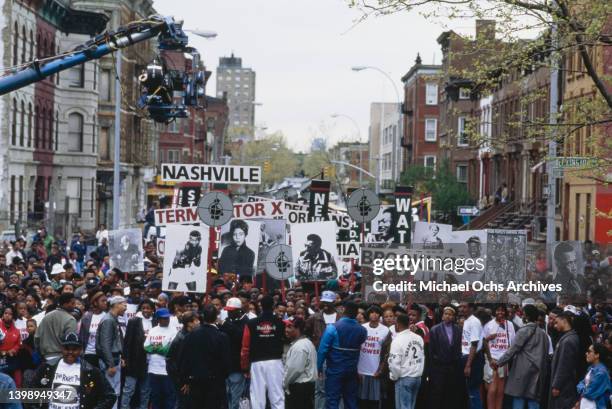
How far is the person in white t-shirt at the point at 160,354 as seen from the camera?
16.5 metres

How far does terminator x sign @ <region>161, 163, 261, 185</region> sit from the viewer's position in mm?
23500

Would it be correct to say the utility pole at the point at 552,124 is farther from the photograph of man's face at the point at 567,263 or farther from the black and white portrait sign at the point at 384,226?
the black and white portrait sign at the point at 384,226

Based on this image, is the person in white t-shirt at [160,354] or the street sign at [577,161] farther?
the street sign at [577,161]

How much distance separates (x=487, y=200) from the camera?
65.9 meters

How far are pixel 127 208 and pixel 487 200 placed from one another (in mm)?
22272

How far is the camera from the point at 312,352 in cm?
1599

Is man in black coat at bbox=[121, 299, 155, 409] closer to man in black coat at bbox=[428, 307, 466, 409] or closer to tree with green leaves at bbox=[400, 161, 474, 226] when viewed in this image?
man in black coat at bbox=[428, 307, 466, 409]

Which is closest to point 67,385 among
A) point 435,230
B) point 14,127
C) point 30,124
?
point 435,230

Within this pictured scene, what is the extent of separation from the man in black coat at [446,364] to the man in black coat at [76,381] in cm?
574

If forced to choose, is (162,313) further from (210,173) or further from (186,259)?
(210,173)

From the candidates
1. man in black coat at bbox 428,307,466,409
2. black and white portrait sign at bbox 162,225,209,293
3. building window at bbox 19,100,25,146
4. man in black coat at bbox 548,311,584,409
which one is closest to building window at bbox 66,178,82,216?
building window at bbox 19,100,25,146

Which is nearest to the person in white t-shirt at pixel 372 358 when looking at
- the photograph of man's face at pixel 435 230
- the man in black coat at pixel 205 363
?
the man in black coat at pixel 205 363

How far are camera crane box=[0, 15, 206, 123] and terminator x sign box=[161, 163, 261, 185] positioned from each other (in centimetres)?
99

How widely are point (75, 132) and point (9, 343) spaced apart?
48.0 m
